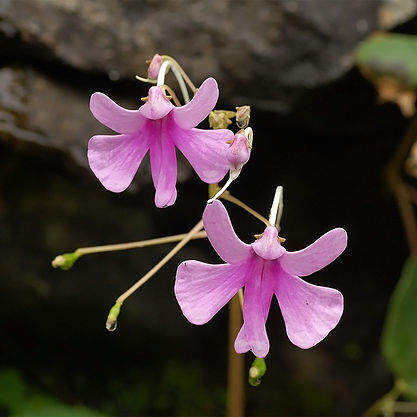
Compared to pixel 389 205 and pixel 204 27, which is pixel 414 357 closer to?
pixel 389 205

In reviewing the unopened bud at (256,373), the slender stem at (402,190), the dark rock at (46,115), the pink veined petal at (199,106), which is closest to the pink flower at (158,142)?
the pink veined petal at (199,106)

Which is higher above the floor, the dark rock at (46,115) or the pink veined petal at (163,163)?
the dark rock at (46,115)

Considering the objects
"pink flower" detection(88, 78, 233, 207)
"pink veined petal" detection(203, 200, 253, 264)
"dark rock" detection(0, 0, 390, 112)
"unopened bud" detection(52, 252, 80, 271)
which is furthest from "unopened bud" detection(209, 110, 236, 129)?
"dark rock" detection(0, 0, 390, 112)

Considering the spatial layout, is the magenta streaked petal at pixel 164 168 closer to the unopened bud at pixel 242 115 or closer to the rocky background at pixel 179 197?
the unopened bud at pixel 242 115

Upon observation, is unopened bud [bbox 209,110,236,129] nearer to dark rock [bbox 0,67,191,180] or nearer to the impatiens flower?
the impatiens flower

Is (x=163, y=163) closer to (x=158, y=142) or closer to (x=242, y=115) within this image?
(x=158, y=142)

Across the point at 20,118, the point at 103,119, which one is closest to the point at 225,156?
the point at 103,119
